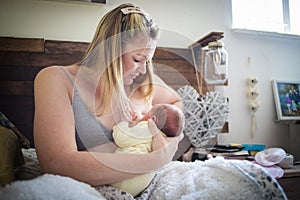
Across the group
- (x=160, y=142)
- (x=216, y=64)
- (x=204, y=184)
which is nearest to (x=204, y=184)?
(x=204, y=184)

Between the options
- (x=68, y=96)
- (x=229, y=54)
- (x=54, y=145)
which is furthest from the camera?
(x=229, y=54)

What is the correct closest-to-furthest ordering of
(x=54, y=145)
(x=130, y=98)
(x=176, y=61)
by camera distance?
(x=54, y=145)
(x=130, y=98)
(x=176, y=61)

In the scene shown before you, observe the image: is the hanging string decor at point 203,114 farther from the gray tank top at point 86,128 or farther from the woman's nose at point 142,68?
the gray tank top at point 86,128

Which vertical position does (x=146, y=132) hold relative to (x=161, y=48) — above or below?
below

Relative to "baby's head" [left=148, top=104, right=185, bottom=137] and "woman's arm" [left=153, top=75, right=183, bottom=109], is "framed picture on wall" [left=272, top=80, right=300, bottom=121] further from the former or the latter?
"baby's head" [left=148, top=104, right=185, bottom=137]

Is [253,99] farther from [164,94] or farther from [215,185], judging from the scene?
[215,185]

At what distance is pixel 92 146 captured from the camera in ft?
2.55

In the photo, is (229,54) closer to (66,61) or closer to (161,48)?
(161,48)

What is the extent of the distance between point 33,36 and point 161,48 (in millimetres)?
511

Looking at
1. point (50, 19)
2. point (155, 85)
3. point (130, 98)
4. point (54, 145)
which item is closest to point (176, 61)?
point (155, 85)

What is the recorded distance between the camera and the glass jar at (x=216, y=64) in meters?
1.32

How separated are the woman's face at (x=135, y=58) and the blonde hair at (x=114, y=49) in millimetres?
15

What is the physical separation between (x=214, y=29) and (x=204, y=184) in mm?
961

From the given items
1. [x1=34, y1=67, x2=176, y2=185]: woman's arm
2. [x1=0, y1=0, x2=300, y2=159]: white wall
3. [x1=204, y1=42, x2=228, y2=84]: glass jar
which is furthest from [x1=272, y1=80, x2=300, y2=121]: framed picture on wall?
[x1=34, y1=67, x2=176, y2=185]: woman's arm
